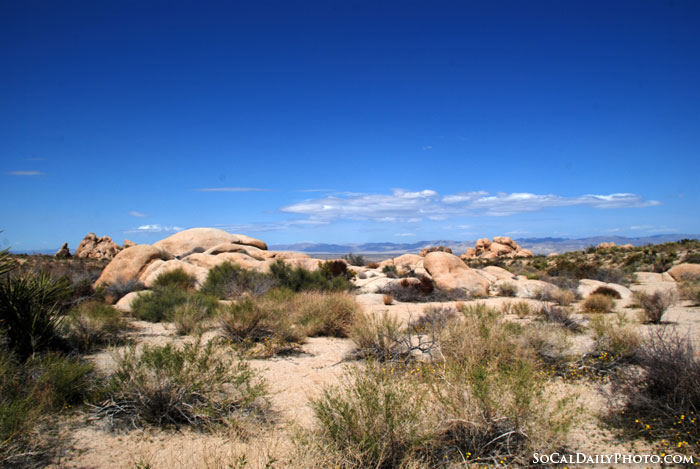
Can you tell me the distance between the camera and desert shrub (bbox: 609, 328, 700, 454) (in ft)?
14.2

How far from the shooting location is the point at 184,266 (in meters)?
20.0

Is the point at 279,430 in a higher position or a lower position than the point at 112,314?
lower

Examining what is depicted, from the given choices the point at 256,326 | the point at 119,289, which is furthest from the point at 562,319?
the point at 119,289

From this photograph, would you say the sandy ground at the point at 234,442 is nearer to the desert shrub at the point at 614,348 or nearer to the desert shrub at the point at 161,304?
the desert shrub at the point at 614,348

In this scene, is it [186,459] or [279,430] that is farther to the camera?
[279,430]

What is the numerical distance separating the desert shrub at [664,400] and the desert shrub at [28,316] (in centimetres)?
865

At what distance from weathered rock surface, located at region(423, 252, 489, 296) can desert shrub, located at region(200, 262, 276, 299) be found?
Answer: 391 inches

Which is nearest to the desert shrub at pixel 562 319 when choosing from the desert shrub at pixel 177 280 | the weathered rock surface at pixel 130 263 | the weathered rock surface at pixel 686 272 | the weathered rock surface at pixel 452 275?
the weathered rock surface at pixel 452 275

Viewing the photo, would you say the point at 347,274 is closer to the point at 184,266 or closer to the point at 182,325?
the point at 184,266

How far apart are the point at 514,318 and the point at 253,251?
1948 centimetres

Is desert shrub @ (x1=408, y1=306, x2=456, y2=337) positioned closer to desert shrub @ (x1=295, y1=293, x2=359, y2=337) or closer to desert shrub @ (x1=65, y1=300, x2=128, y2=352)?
desert shrub @ (x1=295, y1=293, x2=359, y2=337)

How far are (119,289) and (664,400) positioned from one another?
58.3 ft

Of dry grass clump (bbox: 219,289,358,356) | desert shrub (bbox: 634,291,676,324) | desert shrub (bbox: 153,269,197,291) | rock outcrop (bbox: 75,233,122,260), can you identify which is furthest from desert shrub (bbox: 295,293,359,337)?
rock outcrop (bbox: 75,233,122,260)

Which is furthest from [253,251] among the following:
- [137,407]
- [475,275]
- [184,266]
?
[137,407]
